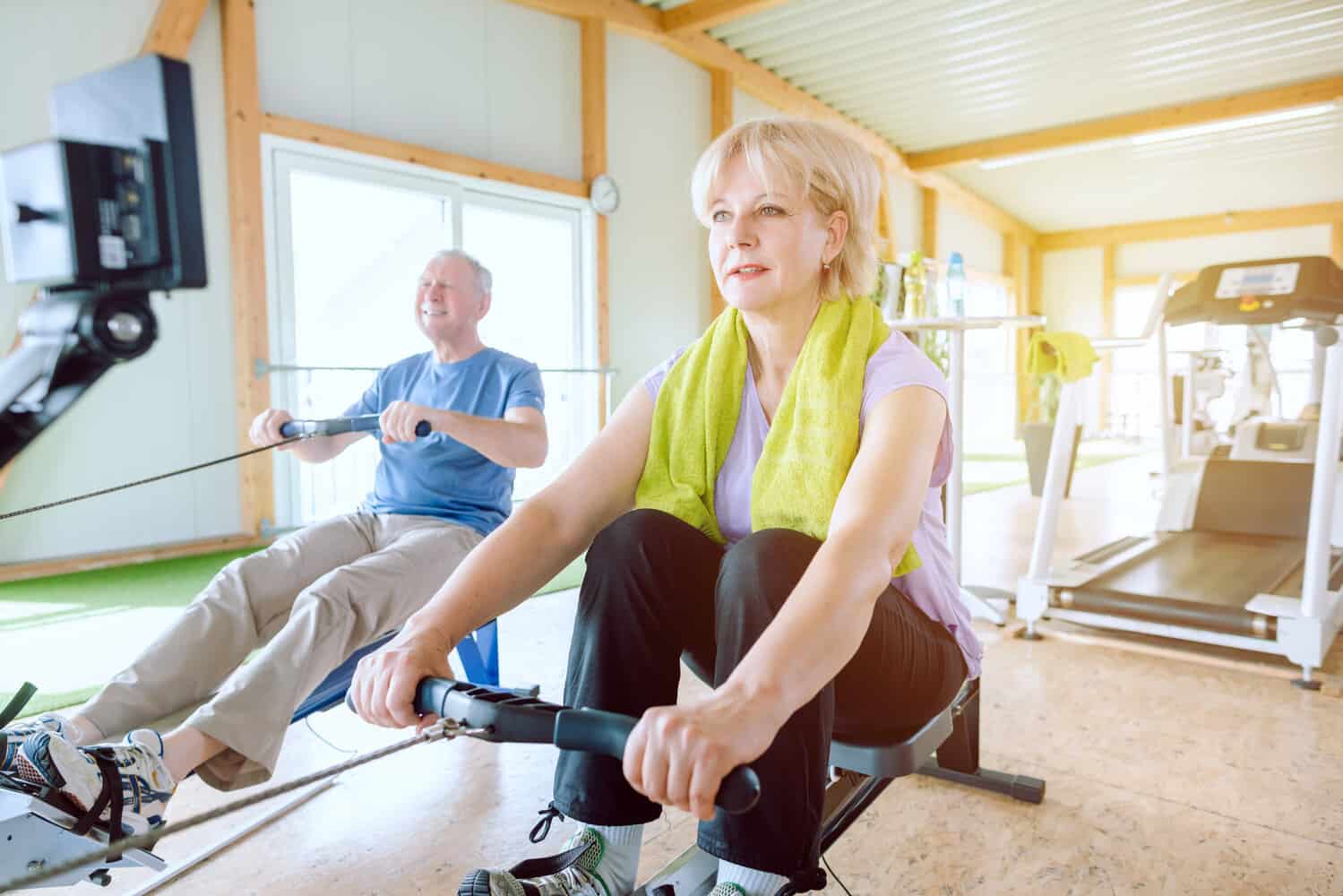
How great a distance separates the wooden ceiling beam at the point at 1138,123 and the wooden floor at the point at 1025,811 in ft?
24.3

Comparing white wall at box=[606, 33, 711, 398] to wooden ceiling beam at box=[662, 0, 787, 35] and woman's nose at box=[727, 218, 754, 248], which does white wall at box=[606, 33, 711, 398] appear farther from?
woman's nose at box=[727, 218, 754, 248]

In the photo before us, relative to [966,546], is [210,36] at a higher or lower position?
higher

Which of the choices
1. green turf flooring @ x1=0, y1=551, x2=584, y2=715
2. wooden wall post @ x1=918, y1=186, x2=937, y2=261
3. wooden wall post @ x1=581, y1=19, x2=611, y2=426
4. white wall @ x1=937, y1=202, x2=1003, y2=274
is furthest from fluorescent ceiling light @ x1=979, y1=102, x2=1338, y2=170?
green turf flooring @ x1=0, y1=551, x2=584, y2=715

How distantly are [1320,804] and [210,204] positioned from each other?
475 cm

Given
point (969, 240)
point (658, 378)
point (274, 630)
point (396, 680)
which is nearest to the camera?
point (396, 680)

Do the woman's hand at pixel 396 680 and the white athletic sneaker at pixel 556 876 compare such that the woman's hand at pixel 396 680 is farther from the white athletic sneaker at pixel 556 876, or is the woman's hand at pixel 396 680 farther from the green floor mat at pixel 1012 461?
the green floor mat at pixel 1012 461

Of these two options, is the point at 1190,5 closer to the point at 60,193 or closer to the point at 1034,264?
the point at 60,193

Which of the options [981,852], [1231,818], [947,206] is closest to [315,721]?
[981,852]

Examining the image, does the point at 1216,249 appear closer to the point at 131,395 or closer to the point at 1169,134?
the point at 1169,134

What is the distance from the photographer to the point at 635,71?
21.6ft

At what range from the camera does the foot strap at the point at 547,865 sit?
3.63 feet

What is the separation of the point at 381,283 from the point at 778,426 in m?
4.48

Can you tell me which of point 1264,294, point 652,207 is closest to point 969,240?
point 652,207

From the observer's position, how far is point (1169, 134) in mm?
9031
